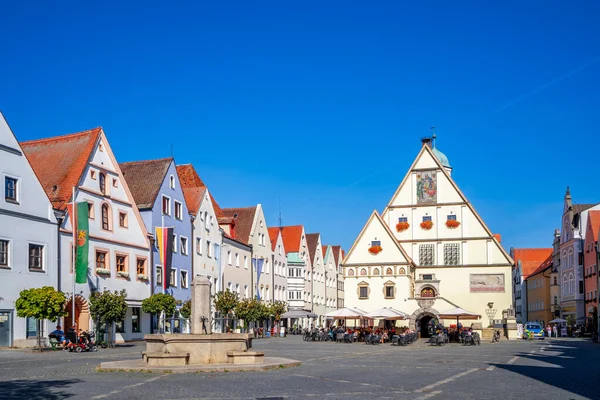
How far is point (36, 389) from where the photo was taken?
17.3 m

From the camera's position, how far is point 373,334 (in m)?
50.4

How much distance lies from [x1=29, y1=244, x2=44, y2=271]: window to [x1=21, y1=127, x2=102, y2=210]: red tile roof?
2.91 meters

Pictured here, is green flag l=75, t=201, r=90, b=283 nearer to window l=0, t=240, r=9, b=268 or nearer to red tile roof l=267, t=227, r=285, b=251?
window l=0, t=240, r=9, b=268

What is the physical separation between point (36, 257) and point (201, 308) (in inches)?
686

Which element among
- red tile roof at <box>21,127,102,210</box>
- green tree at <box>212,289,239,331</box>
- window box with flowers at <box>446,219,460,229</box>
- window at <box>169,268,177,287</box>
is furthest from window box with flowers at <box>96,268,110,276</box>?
window box with flowers at <box>446,219,460,229</box>

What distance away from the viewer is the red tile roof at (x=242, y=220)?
230ft

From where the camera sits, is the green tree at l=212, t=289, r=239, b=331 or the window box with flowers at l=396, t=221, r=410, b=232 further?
the window box with flowers at l=396, t=221, r=410, b=232

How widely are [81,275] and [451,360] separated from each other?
20.3 meters

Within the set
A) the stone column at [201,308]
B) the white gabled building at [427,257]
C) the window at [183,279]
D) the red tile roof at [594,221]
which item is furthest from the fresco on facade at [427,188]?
the stone column at [201,308]

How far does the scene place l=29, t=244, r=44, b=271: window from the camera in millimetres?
38844

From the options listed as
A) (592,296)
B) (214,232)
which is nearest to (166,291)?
(214,232)

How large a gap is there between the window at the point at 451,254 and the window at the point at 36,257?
117 feet

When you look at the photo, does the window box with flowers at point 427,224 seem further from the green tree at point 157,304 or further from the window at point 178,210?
the green tree at point 157,304

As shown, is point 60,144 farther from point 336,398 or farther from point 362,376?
point 336,398
